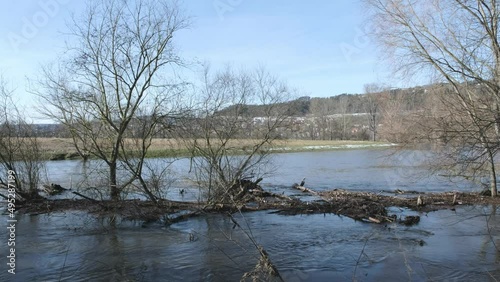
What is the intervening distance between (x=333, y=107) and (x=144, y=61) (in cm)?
9908

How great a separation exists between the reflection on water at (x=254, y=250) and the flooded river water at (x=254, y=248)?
0.08ft

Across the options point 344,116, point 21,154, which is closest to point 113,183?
point 21,154

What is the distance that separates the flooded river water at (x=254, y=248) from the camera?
332 inches

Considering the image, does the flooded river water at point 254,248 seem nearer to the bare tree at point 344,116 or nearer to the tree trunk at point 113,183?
the tree trunk at point 113,183

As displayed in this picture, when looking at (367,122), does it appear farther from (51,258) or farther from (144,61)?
(51,258)

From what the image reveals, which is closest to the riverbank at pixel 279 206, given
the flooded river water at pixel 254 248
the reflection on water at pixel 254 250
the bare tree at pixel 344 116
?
the flooded river water at pixel 254 248

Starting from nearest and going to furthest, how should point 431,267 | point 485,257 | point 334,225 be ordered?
point 431,267 → point 485,257 → point 334,225

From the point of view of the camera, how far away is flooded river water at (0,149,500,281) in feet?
27.7

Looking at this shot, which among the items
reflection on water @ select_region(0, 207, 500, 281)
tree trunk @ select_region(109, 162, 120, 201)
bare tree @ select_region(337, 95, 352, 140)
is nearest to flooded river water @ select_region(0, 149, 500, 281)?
reflection on water @ select_region(0, 207, 500, 281)

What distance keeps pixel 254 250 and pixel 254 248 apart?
19 cm

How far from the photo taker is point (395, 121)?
62.8 ft

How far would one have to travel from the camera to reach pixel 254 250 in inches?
403

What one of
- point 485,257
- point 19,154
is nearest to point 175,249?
point 485,257

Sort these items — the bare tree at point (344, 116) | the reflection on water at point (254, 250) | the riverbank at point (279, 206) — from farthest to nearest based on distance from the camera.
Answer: the bare tree at point (344, 116) → the riverbank at point (279, 206) → the reflection on water at point (254, 250)
